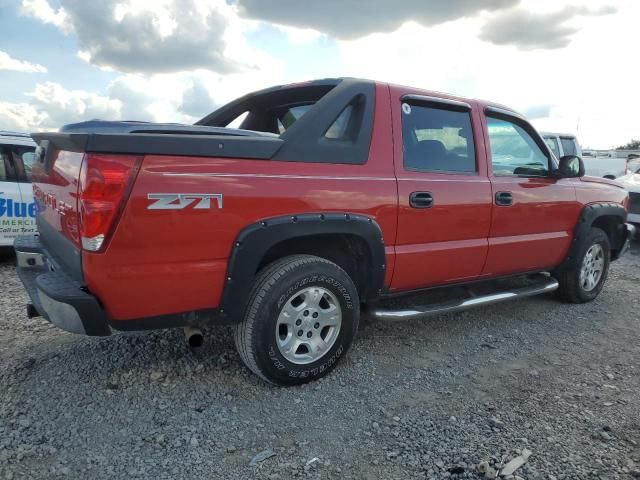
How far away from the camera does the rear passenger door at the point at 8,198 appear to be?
582cm

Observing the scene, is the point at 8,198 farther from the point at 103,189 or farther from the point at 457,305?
the point at 457,305

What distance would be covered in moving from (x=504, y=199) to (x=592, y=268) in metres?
1.91

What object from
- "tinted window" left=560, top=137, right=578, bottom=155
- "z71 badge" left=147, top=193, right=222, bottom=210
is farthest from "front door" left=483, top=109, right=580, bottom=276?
"tinted window" left=560, top=137, right=578, bottom=155

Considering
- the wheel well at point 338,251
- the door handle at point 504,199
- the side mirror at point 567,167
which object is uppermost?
the side mirror at point 567,167

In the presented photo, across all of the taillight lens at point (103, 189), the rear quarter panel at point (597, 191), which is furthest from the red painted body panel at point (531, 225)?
the taillight lens at point (103, 189)

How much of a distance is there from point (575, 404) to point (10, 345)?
380cm

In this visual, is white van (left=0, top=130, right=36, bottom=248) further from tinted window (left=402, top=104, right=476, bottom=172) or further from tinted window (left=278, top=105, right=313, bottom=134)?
tinted window (left=402, top=104, right=476, bottom=172)

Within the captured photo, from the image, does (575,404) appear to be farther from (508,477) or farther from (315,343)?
(315,343)

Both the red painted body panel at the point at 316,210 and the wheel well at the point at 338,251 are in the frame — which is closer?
the red painted body panel at the point at 316,210

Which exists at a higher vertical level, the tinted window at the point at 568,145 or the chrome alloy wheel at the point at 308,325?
the tinted window at the point at 568,145

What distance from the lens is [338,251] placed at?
10.9 ft

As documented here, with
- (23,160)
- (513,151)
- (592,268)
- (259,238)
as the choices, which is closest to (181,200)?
(259,238)

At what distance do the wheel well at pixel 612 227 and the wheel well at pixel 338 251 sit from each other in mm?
3106

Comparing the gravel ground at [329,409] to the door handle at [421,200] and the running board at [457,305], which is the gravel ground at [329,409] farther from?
the door handle at [421,200]
